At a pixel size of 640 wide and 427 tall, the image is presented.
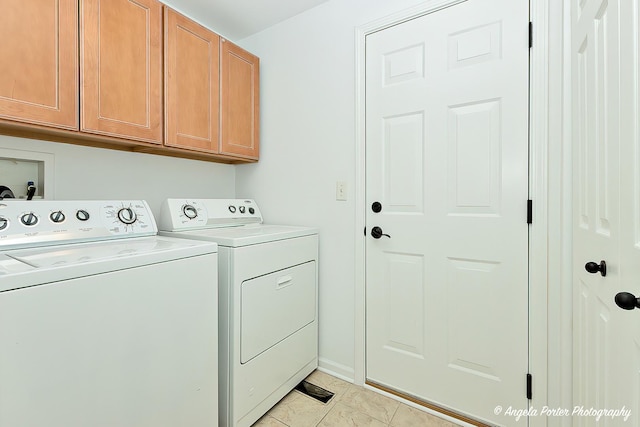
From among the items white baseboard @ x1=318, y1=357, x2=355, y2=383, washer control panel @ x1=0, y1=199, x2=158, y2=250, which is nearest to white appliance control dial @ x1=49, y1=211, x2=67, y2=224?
washer control panel @ x1=0, y1=199, x2=158, y2=250

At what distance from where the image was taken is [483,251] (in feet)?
4.74

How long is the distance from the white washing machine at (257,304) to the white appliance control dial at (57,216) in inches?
18.1

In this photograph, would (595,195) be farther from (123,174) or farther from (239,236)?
(123,174)

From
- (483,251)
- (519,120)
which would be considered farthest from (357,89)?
(483,251)

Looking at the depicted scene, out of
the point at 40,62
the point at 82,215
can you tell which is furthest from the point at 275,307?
the point at 40,62

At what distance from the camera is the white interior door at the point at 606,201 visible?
670mm

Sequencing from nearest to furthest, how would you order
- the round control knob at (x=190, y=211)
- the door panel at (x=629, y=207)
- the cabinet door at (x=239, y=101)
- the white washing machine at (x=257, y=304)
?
the door panel at (x=629, y=207)
the white washing machine at (x=257, y=304)
the round control knob at (x=190, y=211)
the cabinet door at (x=239, y=101)

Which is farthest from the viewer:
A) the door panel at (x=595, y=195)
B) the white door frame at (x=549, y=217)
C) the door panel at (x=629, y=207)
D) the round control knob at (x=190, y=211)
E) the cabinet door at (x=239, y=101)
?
the cabinet door at (x=239, y=101)

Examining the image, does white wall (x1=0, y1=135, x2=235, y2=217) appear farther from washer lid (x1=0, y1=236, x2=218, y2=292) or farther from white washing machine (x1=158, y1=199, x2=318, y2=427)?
washer lid (x1=0, y1=236, x2=218, y2=292)

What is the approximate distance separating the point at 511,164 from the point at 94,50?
1953 mm

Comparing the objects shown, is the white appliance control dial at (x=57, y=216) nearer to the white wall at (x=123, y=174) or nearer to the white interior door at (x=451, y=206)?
the white wall at (x=123, y=174)

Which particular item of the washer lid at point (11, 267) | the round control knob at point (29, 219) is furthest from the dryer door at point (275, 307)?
the round control knob at point (29, 219)

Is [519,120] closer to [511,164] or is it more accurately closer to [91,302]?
[511,164]

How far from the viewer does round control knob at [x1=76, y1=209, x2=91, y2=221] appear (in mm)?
1336
